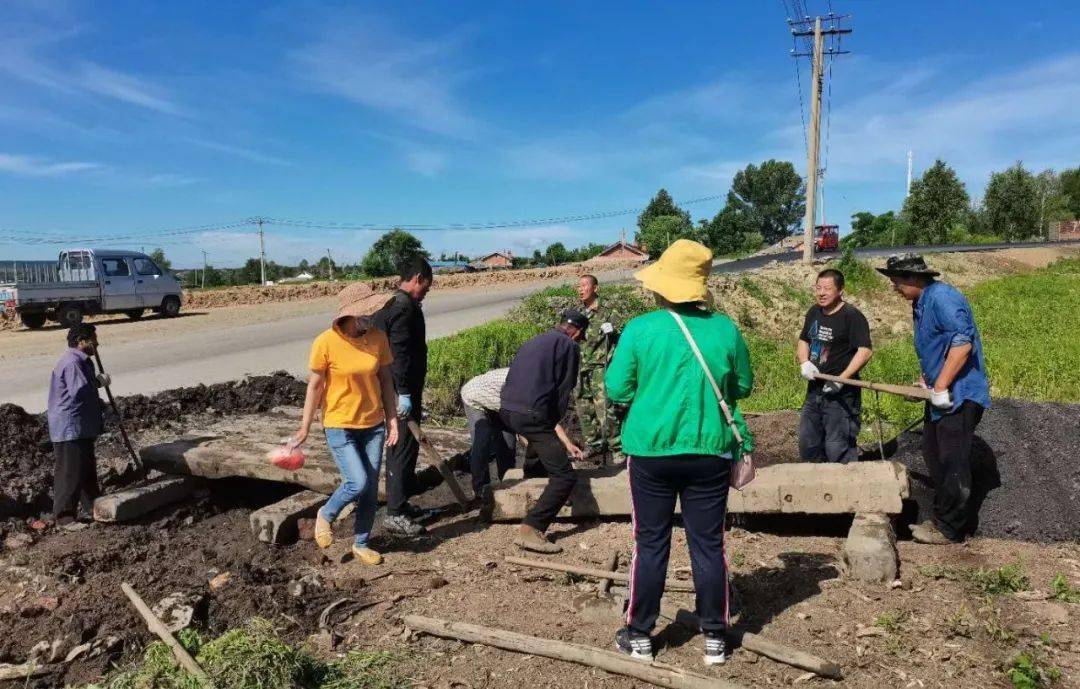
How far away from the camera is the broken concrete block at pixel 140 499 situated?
5.49 metres

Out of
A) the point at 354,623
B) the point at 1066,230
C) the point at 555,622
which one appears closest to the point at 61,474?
the point at 354,623

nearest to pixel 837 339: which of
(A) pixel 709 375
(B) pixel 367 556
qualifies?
(A) pixel 709 375

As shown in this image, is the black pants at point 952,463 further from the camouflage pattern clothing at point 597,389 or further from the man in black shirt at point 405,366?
the man in black shirt at point 405,366

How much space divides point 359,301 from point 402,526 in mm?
1666

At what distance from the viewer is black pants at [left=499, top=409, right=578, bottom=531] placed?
15.9 feet

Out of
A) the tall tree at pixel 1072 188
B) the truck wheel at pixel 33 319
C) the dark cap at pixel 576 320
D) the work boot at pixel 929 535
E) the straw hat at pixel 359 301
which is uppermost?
the tall tree at pixel 1072 188

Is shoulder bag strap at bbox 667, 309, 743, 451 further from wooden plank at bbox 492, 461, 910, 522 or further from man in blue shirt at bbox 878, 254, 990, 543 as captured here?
man in blue shirt at bbox 878, 254, 990, 543

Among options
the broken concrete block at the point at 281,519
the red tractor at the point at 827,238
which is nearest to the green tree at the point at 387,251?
the red tractor at the point at 827,238

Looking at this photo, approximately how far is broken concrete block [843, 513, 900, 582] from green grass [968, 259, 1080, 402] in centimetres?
459

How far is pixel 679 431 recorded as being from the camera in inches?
123

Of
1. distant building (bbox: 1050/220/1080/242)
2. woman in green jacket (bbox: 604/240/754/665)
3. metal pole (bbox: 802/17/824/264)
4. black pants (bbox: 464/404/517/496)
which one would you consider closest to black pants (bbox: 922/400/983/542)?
woman in green jacket (bbox: 604/240/754/665)

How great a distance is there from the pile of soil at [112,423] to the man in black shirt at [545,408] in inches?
149

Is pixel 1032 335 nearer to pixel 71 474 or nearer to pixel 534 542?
pixel 534 542

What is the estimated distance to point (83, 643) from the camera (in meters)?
3.74
